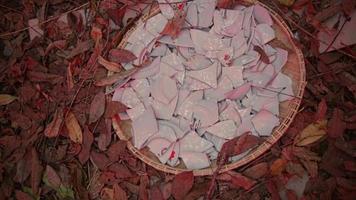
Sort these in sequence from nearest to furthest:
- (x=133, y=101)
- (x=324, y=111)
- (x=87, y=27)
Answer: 1. (x=324, y=111)
2. (x=133, y=101)
3. (x=87, y=27)

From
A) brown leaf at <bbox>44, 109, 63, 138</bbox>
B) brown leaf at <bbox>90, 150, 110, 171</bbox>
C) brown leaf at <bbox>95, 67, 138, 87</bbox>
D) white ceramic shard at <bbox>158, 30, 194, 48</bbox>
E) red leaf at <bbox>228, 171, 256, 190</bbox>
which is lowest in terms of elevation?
brown leaf at <bbox>90, 150, 110, 171</bbox>

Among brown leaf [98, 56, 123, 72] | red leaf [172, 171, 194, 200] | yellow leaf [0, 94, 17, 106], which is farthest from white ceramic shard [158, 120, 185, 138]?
yellow leaf [0, 94, 17, 106]

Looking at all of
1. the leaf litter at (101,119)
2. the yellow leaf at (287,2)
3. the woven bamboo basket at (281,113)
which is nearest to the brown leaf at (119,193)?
the leaf litter at (101,119)

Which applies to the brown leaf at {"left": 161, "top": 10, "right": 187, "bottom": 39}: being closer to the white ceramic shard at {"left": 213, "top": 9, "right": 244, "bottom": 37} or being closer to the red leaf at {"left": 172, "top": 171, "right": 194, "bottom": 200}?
the white ceramic shard at {"left": 213, "top": 9, "right": 244, "bottom": 37}

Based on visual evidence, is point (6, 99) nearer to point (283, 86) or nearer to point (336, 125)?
point (283, 86)

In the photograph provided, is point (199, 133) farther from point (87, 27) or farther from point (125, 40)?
point (87, 27)

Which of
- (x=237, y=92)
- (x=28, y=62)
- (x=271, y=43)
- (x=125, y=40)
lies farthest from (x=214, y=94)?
(x=28, y=62)

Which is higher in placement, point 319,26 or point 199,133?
point 319,26
